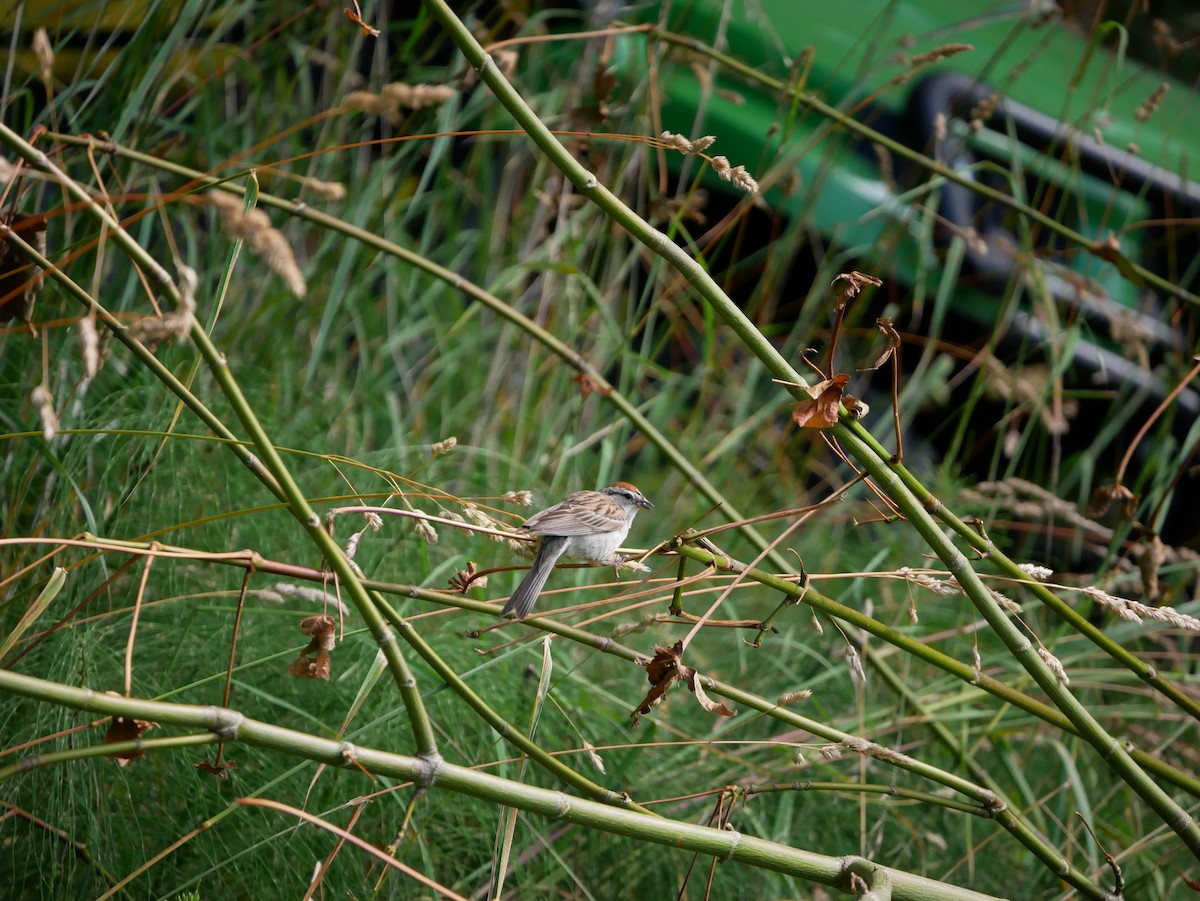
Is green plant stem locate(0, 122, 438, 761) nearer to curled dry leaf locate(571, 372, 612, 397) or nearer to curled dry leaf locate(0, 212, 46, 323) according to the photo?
curled dry leaf locate(0, 212, 46, 323)

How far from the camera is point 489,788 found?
1.39 metres

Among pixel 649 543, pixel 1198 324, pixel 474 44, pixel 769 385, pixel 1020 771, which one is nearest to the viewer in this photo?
pixel 474 44

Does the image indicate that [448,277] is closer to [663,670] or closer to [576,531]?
[576,531]

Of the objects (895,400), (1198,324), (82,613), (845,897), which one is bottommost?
(845,897)

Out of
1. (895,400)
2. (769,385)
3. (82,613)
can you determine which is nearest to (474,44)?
(895,400)

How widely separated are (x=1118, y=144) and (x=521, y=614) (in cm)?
372

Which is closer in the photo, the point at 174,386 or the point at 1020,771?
the point at 174,386

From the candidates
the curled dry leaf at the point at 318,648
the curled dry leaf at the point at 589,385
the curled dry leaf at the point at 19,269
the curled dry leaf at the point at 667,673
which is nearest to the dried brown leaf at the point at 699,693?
the curled dry leaf at the point at 667,673

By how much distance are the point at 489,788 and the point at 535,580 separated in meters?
0.56

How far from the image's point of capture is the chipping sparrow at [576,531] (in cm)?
188

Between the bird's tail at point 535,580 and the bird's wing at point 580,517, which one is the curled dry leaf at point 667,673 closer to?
the bird's tail at point 535,580

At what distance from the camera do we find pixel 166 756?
2.14 meters

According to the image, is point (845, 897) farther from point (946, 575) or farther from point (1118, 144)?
point (1118, 144)

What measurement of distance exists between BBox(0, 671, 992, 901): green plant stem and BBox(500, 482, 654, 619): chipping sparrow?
14.1 inches
